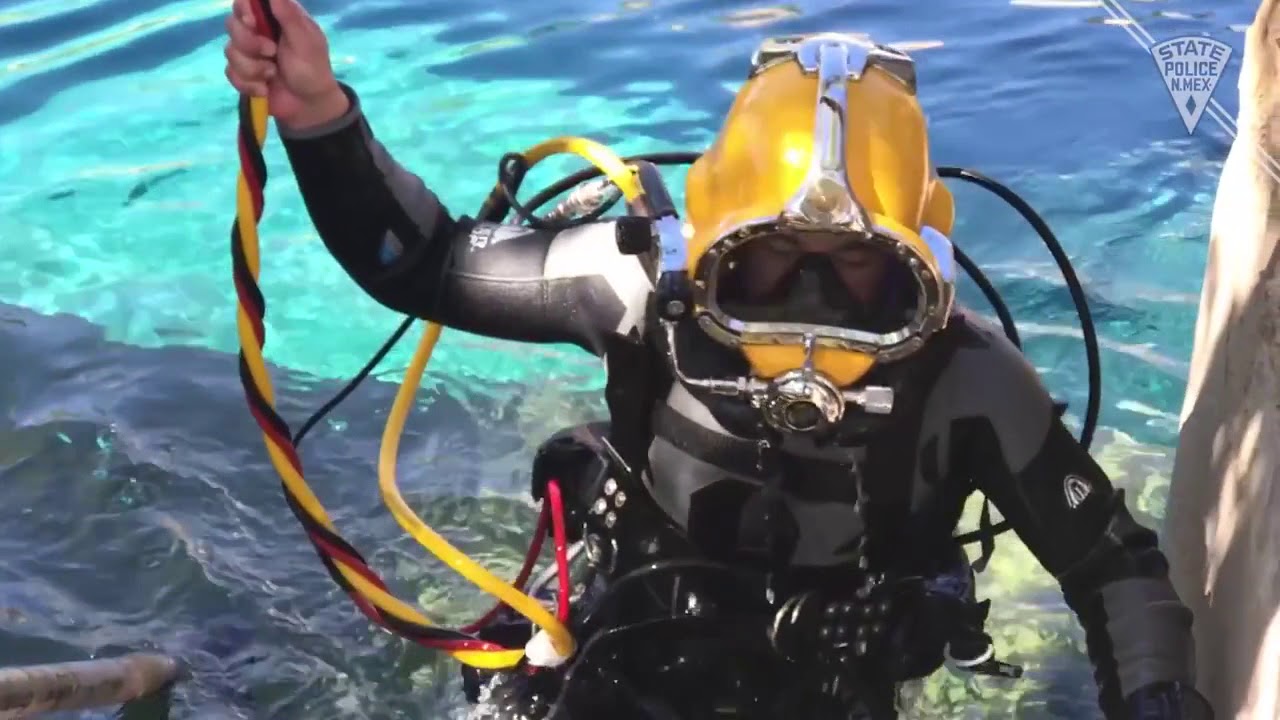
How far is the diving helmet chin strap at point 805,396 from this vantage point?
5.86 feet

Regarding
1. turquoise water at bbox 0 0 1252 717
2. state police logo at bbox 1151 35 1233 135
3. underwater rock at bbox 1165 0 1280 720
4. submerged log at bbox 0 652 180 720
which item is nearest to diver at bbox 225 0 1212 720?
underwater rock at bbox 1165 0 1280 720

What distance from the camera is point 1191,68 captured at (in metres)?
2.40

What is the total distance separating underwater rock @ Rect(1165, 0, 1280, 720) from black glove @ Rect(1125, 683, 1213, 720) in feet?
0.20

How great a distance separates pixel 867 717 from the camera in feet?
7.45

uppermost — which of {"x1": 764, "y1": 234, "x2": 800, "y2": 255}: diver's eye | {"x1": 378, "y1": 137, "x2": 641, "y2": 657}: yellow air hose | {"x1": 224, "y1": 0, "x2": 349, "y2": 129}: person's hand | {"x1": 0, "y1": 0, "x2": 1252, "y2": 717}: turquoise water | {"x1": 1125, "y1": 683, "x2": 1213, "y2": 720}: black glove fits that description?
{"x1": 224, "y1": 0, "x2": 349, "y2": 129}: person's hand

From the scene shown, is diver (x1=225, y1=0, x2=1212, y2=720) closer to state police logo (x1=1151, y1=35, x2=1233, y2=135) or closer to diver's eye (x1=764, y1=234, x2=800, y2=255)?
diver's eye (x1=764, y1=234, x2=800, y2=255)

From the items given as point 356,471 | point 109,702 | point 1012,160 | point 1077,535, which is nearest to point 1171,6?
point 1012,160

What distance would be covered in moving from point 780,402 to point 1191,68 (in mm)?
1173

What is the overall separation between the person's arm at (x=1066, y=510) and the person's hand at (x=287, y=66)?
3.57 feet

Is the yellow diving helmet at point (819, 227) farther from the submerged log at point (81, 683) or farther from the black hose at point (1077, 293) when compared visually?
the submerged log at point (81, 683)

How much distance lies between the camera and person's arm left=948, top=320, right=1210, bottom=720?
199 centimetres

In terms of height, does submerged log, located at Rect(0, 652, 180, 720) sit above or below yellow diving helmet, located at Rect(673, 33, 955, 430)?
below

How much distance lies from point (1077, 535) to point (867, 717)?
502 mm

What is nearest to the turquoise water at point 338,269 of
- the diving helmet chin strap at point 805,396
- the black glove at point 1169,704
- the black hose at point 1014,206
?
the black hose at point 1014,206
